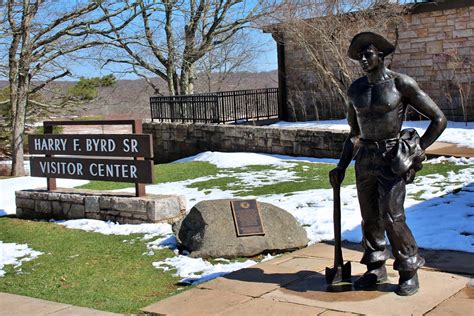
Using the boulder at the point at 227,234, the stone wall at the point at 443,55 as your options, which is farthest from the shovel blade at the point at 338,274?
the stone wall at the point at 443,55

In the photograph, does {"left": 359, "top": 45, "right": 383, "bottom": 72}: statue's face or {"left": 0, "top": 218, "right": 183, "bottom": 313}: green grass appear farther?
{"left": 0, "top": 218, "right": 183, "bottom": 313}: green grass

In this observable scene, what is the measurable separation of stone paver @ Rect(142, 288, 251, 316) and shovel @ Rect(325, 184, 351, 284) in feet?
2.30

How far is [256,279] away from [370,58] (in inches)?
84.2

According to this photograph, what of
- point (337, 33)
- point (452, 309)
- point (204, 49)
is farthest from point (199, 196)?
point (204, 49)

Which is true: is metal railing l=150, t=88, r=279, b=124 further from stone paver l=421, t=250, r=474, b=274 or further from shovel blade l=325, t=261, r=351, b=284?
shovel blade l=325, t=261, r=351, b=284

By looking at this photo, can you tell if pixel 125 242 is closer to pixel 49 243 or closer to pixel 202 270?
pixel 49 243

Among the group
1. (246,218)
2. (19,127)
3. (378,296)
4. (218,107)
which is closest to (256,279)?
(378,296)

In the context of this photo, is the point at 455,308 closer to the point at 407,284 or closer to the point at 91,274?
the point at 407,284

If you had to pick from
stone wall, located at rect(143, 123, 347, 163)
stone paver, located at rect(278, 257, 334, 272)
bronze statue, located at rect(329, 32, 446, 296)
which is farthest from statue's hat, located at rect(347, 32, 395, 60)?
stone wall, located at rect(143, 123, 347, 163)

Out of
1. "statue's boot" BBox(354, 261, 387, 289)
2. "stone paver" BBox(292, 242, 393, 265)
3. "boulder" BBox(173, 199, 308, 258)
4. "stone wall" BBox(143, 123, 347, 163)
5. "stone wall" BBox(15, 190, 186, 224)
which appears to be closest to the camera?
"statue's boot" BBox(354, 261, 387, 289)

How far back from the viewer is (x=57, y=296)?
5816 mm

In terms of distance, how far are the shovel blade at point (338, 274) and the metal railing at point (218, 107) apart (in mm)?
13730

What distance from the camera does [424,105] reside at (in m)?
4.68

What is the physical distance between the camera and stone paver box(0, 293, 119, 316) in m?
5.14
